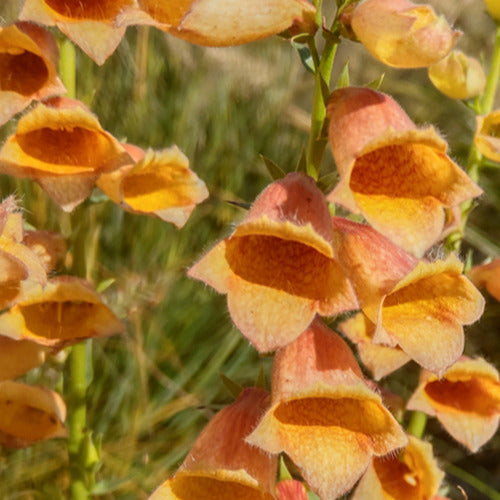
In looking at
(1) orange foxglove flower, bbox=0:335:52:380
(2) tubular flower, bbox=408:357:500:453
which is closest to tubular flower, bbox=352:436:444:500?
(2) tubular flower, bbox=408:357:500:453

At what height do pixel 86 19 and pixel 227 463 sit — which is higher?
pixel 86 19

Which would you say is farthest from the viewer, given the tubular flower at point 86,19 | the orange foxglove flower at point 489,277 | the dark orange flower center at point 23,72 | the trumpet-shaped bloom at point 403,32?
the orange foxglove flower at point 489,277

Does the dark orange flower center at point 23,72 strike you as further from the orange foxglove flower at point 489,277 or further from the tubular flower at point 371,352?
the orange foxglove flower at point 489,277

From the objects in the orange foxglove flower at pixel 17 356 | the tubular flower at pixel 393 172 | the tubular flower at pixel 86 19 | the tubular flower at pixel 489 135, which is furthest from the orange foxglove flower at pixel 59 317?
the tubular flower at pixel 489 135

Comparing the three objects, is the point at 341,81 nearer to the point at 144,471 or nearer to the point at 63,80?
the point at 63,80

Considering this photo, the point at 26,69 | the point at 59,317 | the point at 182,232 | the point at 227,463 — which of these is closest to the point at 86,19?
the point at 26,69

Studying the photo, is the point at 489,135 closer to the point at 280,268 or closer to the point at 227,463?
the point at 280,268
